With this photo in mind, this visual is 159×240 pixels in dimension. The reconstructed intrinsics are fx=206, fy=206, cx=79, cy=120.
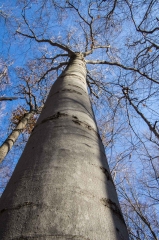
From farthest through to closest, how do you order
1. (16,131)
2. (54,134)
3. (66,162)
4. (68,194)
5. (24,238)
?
(16,131) < (54,134) < (66,162) < (68,194) < (24,238)

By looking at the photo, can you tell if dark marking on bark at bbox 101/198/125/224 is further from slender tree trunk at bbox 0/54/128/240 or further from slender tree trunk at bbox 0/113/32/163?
slender tree trunk at bbox 0/113/32/163

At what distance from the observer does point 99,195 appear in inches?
27.2

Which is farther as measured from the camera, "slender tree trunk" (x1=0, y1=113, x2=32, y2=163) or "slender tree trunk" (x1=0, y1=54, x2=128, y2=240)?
"slender tree trunk" (x1=0, y1=113, x2=32, y2=163)

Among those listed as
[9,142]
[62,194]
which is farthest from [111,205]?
[9,142]

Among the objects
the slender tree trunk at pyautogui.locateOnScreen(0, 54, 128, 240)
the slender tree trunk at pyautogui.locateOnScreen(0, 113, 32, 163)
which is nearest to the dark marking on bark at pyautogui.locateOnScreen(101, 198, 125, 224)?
the slender tree trunk at pyautogui.locateOnScreen(0, 54, 128, 240)

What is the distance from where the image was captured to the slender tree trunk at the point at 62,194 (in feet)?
1.74

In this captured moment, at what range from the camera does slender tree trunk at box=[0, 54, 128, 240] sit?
0.53 metres

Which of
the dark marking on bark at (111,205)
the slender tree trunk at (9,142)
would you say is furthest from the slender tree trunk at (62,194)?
the slender tree trunk at (9,142)

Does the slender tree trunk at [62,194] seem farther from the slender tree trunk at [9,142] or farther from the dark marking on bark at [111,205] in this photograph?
the slender tree trunk at [9,142]

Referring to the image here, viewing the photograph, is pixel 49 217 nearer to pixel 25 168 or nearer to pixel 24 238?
pixel 24 238

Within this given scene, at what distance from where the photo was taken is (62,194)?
627mm

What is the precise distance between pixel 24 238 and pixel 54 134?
507 mm

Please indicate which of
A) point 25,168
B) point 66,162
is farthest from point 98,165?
point 25,168

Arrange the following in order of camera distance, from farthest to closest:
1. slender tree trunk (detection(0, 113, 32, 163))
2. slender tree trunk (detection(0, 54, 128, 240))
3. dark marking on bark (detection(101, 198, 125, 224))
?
slender tree trunk (detection(0, 113, 32, 163)), dark marking on bark (detection(101, 198, 125, 224)), slender tree trunk (detection(0, 54, 128, 240))
